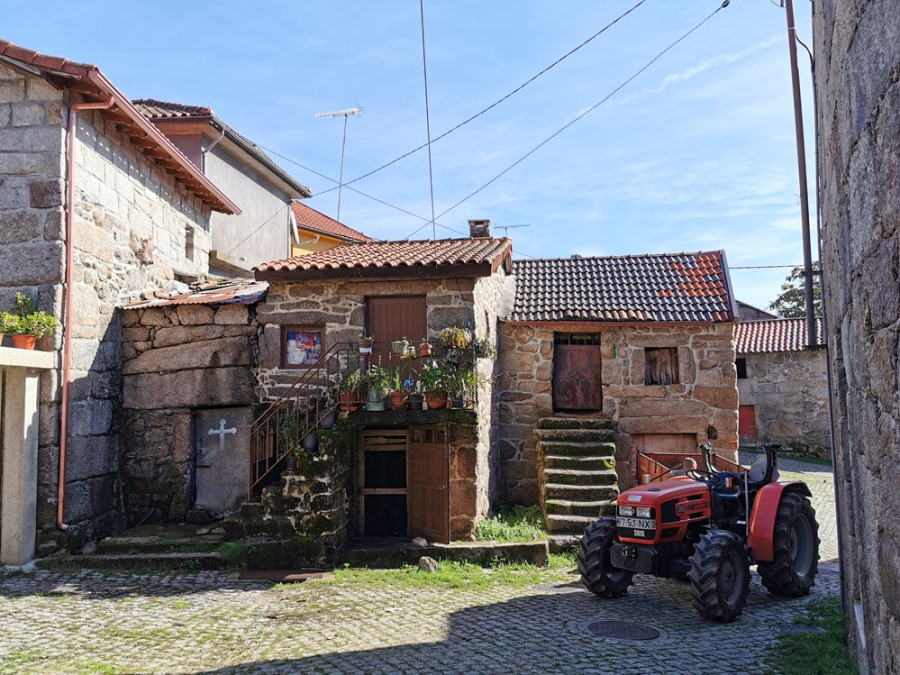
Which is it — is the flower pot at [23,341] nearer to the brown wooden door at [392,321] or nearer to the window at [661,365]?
the brown wooden door at [392,321]

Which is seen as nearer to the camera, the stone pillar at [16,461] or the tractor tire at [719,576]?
the tractor tire at [719,576]

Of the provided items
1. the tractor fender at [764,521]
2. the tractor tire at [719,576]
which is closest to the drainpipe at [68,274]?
the tractor tire at [719,576]

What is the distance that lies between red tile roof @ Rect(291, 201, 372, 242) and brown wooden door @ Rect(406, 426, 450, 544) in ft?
38.9

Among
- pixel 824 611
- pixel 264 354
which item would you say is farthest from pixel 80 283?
pixel 824 611

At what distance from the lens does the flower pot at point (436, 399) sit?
897 centimetres

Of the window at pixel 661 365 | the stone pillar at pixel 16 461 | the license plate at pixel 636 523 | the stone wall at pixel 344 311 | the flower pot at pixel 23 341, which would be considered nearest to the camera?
the license plate at pixel 636 523

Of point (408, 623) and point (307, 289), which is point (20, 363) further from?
point (408, 623)

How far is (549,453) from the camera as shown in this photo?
11008 millimetres

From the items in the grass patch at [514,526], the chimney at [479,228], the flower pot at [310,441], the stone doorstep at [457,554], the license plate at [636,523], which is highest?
the chimney at [479,228]

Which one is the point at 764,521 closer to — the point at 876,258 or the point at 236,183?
the point at 876,258

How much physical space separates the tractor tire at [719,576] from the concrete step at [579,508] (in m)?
3.37

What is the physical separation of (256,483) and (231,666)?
12.4 feet

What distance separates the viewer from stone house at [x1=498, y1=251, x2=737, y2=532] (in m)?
11.4

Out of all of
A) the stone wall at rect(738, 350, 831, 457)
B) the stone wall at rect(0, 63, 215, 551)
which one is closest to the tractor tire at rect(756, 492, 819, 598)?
the stone wall at rect(0, 63, 215, 551)
